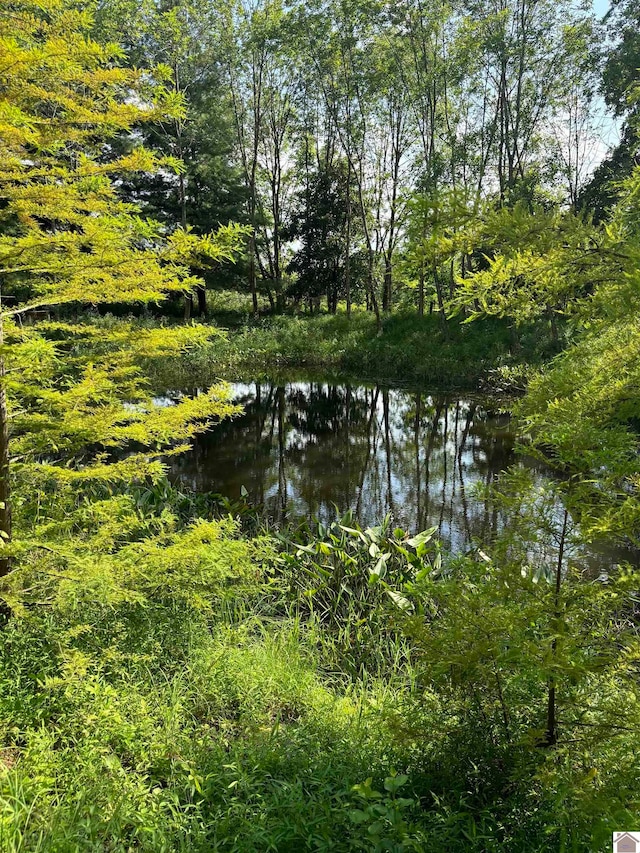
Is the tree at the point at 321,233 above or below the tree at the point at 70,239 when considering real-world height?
above

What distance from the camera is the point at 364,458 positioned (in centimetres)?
884

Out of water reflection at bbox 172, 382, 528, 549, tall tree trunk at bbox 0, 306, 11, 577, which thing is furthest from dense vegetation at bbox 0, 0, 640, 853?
water reflection at bbox 172, 382, 528, 549

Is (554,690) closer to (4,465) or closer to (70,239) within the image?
(4,465)

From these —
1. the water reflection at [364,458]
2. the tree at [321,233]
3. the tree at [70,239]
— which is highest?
the tree at [321,233]

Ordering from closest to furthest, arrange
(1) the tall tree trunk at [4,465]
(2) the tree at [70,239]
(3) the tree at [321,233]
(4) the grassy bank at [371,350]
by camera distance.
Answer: (2) the tree at [70,239] → (1) the tall tree trunk at [4,465] → (4) the grassy bank at [371,350] → (3) the tree at [321,233]

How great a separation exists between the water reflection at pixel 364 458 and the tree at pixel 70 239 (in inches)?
125

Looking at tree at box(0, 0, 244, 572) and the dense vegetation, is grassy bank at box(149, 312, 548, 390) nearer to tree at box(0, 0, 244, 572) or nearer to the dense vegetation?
the dense vegetation

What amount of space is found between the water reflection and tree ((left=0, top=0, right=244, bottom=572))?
3.18 m

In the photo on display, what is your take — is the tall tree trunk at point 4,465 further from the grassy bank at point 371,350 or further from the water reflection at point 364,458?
the grassy bank at point 371,350

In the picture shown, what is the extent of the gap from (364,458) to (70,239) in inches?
264

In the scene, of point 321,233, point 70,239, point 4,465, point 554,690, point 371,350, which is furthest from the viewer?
point 321,233

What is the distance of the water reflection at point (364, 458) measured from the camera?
6.62 metres

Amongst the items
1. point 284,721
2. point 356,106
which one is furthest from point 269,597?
point 356,106

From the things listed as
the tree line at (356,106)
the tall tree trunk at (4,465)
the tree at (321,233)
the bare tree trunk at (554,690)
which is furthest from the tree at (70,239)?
the tree at (321,233)
